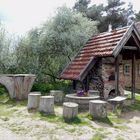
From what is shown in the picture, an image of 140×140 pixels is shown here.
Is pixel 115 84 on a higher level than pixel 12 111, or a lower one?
higher

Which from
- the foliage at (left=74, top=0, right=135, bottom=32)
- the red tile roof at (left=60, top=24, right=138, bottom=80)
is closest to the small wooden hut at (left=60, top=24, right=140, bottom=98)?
the red tile roof at (left=60, top=24, right=138, bottom=80)

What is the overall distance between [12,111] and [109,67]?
6.22 m

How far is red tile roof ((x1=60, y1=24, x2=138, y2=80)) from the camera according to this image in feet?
46.3

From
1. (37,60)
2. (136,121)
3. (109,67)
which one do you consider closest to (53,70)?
(37,60)

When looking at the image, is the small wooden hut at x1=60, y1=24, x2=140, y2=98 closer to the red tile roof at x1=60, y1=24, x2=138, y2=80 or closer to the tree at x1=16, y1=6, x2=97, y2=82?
the red tile roof at x1=60, y1=24, x2=138, y2=80

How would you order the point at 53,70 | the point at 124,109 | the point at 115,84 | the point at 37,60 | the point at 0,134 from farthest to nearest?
the point at 53,70, the point at 37,60, the point at 115,84, the point at 124,109, the point at 0,134

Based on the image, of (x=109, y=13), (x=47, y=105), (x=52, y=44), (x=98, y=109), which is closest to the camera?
(x=98, y=109)

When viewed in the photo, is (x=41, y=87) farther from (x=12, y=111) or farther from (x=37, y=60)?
(x=12, y=111)

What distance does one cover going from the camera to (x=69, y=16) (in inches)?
745

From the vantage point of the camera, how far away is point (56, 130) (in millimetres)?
8320

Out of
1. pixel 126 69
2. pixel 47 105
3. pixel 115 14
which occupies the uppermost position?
pixel 115 14

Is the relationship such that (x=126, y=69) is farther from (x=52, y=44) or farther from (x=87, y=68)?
(x=87, y=68)

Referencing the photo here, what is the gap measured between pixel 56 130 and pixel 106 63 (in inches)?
280


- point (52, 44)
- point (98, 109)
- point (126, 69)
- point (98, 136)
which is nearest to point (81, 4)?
point (126, 69)
